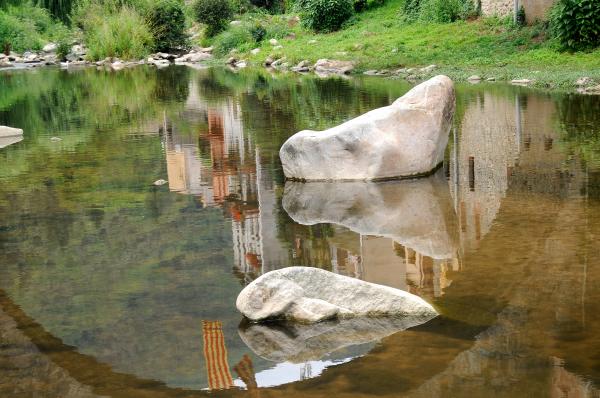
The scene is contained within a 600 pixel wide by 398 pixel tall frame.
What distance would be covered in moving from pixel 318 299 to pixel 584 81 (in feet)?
55.3

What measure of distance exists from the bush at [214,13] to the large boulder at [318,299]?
4772 cm

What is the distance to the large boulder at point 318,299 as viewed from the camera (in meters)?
7.50

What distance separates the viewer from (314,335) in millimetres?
7250

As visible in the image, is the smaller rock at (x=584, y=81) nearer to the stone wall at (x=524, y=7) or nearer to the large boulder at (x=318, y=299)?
the stone wall at (x=524, y=7)

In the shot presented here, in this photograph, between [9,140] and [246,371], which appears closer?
[246,371]

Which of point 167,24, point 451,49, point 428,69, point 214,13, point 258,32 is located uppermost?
point 214,13

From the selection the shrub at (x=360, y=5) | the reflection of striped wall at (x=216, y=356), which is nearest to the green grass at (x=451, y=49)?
the shrub at (x=360, y=5)

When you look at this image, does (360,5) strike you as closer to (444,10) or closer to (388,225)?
(444,10)

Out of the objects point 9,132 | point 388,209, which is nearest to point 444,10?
point 9,132

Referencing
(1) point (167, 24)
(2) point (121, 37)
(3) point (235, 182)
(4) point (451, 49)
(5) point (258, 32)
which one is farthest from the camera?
(1) point (167, 24)

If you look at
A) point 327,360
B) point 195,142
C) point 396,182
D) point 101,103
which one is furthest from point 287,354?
point 101,103

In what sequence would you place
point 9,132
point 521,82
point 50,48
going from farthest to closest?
point 50,48
point 521,82
point 9,132

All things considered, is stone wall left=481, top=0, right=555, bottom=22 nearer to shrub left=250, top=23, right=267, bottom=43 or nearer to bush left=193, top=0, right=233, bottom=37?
shrub left=250, top=23, right=267, bottom=43

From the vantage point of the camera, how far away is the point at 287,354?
6.93 m
